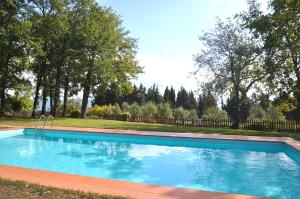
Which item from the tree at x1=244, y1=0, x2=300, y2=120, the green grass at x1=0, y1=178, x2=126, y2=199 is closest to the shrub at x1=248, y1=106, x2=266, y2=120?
the tree at x1=244, y1=0, x2=300, y2=120

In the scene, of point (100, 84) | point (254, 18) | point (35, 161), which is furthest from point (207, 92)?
point (35, 161)

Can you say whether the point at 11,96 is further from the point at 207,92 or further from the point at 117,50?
the point at 207,92

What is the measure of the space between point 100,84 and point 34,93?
627 centimetres

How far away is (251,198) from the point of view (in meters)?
5.36

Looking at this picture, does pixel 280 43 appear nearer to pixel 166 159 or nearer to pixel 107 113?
pixel 166 159

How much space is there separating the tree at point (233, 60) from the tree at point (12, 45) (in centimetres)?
1439

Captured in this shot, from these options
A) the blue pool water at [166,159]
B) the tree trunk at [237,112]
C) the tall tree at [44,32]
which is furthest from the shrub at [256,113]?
the blue pool water at [166,159]

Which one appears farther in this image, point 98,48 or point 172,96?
point 172,96

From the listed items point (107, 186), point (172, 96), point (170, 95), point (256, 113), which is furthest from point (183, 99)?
point (107, 186)

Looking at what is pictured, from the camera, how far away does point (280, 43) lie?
73.8 feet

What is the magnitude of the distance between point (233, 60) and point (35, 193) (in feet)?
72.4

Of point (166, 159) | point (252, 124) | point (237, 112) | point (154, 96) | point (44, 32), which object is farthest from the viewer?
point (154, 96)

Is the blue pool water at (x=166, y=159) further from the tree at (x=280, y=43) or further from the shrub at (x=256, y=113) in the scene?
the shrub at (x=256, y=113)

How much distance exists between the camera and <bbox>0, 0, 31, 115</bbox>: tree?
81.9ft
